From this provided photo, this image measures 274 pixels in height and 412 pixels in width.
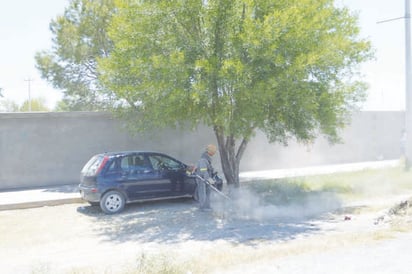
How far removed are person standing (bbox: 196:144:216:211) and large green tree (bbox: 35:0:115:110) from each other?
6002 mm

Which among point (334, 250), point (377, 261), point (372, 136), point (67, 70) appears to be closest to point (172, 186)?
point (334, 250)

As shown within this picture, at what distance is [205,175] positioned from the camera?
1097 centimetres

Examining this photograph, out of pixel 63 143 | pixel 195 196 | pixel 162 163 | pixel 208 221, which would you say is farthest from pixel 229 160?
pixel 63 143

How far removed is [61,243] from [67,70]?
484 inches

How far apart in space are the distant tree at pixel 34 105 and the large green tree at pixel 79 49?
35.7 meters

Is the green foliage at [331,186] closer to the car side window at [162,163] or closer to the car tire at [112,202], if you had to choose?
the car side window at [162,163]

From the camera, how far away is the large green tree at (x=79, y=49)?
17.5 metres

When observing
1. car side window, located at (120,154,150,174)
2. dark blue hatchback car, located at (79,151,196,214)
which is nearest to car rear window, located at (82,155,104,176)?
dark blue hatchback car, located at (79,151,196,214)

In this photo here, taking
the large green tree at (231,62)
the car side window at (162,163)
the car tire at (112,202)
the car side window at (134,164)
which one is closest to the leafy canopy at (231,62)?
the large green tree at (231,62)

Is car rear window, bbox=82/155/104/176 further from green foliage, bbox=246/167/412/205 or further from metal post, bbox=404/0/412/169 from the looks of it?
metal post, bbox=404/0/412/169

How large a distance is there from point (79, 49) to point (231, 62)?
9.91 m

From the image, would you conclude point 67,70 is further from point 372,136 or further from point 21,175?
point 372,136

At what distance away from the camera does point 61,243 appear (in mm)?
8492

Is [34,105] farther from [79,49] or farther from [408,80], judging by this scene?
[408,80]
